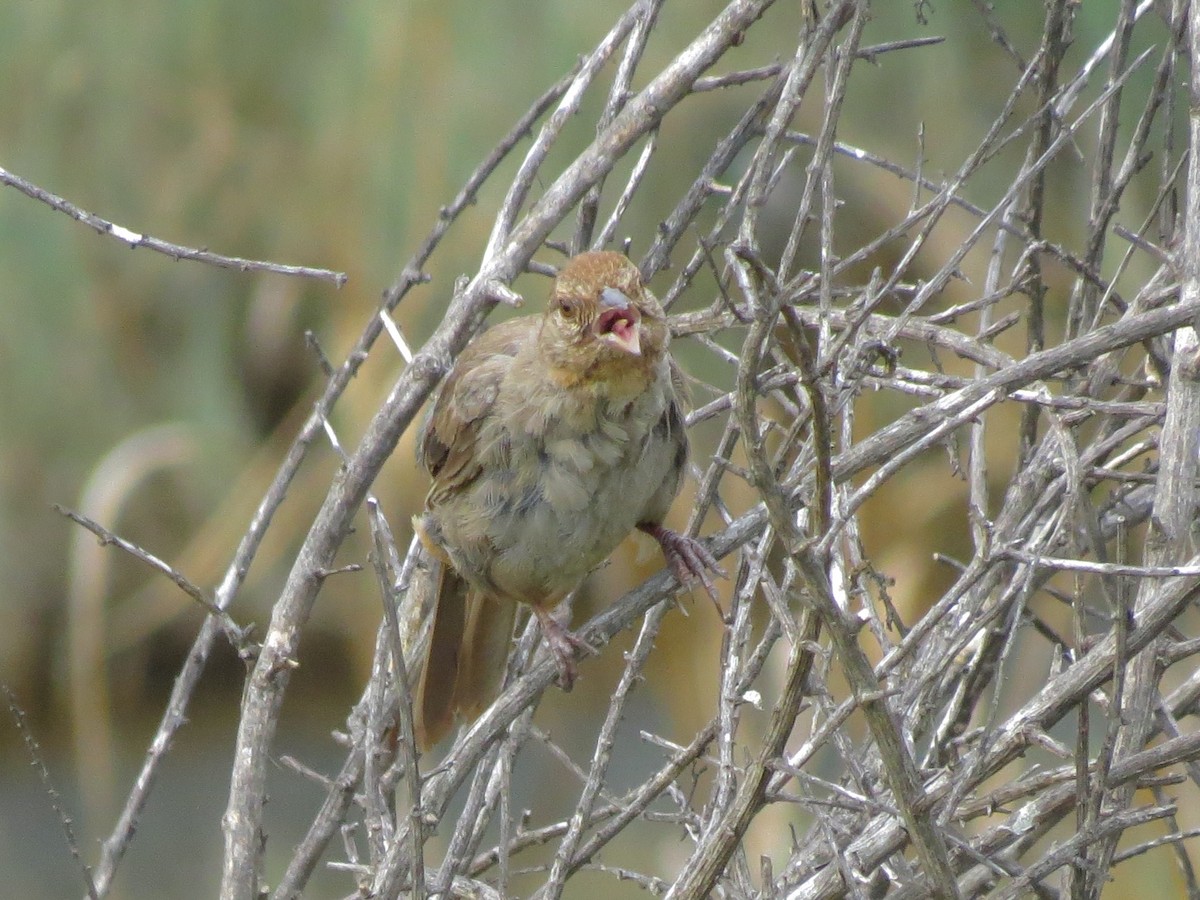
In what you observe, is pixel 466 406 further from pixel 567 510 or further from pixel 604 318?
pixel 604 318

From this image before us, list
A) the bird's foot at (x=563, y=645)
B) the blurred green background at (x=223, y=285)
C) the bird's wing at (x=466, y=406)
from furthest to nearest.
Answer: the blurred green background at (x=223, y=285) → the bird's wing at (x=466, y=406) → the bird's foot at (x=563, y=645)

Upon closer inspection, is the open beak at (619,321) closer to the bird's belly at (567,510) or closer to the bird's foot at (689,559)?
the bird's belly at (567,510)

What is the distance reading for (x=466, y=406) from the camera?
11.0 feet

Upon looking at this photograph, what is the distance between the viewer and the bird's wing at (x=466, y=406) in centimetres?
333

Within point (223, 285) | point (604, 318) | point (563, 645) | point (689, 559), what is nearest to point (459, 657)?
point (563, 645)

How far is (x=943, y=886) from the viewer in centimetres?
206

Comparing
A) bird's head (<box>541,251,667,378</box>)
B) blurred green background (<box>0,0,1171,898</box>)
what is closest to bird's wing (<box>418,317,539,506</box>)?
bird's head (<box>541,251,667,378</box>)

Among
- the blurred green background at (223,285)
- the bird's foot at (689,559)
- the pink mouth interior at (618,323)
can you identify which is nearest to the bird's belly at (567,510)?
the bird's foot at (689,559)

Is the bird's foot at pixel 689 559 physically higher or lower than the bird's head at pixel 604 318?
lower

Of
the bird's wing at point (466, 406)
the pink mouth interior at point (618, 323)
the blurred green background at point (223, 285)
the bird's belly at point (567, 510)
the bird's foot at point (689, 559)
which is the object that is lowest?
the bird's foot at point (689, 559)

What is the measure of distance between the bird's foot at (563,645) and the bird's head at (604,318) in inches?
20.8

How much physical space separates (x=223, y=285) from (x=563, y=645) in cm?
660

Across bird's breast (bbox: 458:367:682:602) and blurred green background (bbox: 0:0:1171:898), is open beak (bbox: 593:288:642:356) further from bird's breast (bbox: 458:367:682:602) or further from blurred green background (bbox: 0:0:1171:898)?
blurred green background (bbox: 0:0:1171:898)

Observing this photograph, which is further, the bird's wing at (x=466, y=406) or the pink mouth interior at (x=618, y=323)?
the bird's wing at (x=466, y=406)
